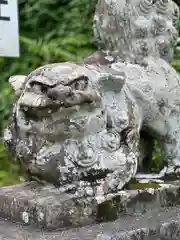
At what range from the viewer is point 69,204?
1.26 metres

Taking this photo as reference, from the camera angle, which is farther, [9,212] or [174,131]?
[174,131]

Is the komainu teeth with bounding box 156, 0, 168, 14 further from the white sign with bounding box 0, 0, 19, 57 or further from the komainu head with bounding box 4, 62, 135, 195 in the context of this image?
the white sign with bounding box 0, 0, 19, 57

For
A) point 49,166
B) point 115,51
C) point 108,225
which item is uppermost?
point 115,51

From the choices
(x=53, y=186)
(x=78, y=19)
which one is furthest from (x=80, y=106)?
(x=78, y=19)

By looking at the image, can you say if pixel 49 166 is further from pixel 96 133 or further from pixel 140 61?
pixel 140 61

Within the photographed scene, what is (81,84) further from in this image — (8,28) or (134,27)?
(8,28)

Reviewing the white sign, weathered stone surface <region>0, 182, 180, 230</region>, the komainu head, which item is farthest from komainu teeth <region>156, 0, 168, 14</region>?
the white sign

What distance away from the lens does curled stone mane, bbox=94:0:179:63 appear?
5.15ft

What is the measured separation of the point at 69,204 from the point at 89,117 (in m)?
0.21

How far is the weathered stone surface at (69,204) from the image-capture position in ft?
4.12

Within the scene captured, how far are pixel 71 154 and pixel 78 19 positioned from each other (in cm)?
173

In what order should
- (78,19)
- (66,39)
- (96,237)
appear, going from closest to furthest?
1. (96,237)
2. (66,39)
3. (78,19)

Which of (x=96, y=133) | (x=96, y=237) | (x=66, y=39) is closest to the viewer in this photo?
(x=96, y=237)

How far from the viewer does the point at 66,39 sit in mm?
2738
